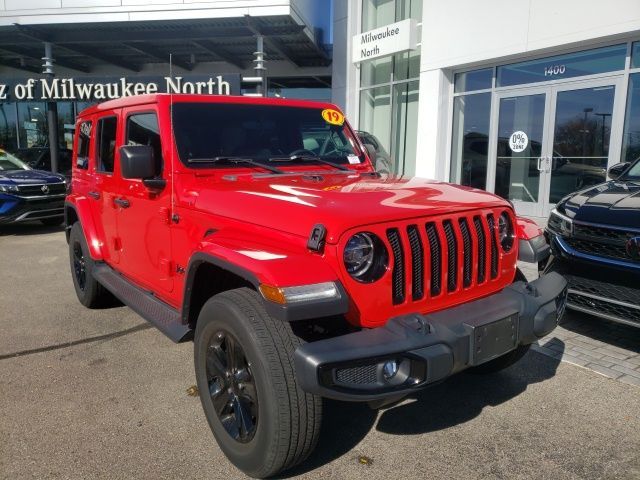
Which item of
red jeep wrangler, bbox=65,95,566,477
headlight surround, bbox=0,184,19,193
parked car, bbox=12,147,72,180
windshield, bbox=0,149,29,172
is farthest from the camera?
parked car, bbox=12,147,72,180

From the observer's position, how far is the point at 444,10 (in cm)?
1091

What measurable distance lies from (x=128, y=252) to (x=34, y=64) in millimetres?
21102

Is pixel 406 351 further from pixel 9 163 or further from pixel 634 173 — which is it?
pixel 9 163

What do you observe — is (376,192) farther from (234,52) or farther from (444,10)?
(234,52)

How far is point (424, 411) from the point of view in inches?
124

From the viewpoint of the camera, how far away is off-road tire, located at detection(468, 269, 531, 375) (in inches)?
129

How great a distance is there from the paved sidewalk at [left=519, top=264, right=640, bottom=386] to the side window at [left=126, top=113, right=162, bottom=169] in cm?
322

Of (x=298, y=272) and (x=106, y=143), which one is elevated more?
(x=106, y=143)

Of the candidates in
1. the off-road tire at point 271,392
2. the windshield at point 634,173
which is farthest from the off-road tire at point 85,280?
the windshield at point 634,173

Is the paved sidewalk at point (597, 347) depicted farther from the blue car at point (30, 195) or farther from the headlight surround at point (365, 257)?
the blue car at point (30, 195)

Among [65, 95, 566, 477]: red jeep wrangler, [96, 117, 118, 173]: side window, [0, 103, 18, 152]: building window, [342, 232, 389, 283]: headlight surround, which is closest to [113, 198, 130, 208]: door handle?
[65, 95, 566, 477]: red jeep wrangler

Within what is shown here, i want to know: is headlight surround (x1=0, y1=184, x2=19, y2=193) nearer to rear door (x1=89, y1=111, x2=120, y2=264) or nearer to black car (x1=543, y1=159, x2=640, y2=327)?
rear door (x1=89, y1=111, x2=120, y2=264)

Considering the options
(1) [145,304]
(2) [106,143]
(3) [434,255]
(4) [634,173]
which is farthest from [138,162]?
(4) [634,173]

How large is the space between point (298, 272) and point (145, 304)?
6.26 feet
